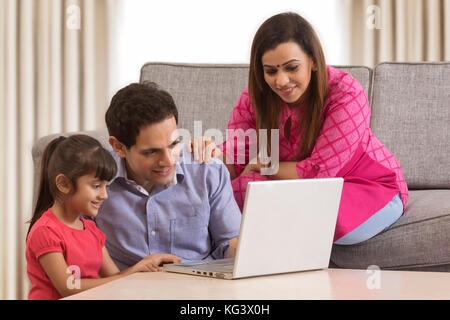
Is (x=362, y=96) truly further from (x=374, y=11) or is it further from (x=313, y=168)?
(x=374, y=11)

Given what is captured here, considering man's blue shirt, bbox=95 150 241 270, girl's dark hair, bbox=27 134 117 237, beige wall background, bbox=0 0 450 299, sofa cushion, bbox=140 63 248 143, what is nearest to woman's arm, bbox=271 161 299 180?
man's blue shirt, bbox=95 150 241 270

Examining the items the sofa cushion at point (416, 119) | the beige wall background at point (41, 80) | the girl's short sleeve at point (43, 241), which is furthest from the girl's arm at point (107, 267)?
the beige wall background at point (41, 80)

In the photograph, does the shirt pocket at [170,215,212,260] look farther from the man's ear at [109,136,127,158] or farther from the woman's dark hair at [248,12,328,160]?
the woman's dark hair at [248,12,328,160]

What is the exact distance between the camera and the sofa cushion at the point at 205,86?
214 centimetres

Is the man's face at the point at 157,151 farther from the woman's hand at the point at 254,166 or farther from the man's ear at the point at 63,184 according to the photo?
the woman's hand at the point at 254,166

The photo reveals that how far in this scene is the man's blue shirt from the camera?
1448 millimetres

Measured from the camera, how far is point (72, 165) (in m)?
1.39

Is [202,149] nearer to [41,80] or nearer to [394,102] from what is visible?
[394,102]

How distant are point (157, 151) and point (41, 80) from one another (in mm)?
1598

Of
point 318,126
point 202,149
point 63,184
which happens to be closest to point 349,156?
point 318,126

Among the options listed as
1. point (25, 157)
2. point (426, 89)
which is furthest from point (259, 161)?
point (25, 157)

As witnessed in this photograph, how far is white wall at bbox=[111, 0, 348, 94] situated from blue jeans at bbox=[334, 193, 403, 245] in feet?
4.40

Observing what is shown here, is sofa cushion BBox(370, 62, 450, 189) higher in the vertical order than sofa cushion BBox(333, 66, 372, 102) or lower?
lower
